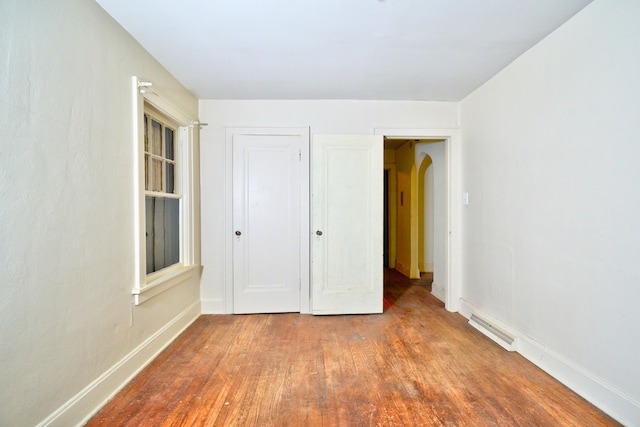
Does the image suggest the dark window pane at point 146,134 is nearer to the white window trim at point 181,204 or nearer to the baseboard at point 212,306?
the white window trim at point 181,204

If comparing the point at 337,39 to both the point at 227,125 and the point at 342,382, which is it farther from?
the point at 342,382

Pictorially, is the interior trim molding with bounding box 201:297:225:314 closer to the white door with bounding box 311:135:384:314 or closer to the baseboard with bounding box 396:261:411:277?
the white door with bounding box 311:135:384:314

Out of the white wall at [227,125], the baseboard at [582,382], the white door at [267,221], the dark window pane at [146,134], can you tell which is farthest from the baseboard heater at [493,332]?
the dark window pane at [146,134]

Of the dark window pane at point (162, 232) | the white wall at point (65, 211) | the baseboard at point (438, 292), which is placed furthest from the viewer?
the baseboard at point (438, 292)

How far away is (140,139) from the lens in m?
2.33

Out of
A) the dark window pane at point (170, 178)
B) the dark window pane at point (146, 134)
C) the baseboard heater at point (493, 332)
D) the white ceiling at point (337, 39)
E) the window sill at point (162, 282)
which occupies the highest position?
the white ceiling at point (337, 39)

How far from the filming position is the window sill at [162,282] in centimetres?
232

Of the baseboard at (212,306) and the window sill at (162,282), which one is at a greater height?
the window sill at (162,282)

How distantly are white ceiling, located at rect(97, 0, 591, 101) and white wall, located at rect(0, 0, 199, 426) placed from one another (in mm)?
422

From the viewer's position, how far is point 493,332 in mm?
2873

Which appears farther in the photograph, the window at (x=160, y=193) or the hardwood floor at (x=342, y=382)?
the window at (x=160, y=193)

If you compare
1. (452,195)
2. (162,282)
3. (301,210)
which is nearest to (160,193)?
(162,282)

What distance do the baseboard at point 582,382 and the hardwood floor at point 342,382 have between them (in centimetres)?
6

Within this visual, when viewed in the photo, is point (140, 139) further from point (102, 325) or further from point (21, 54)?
point (102, 325)
